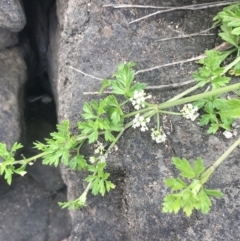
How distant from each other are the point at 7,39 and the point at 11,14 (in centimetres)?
44

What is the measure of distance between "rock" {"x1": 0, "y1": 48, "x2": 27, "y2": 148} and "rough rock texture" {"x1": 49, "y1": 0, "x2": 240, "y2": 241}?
1.76 ft

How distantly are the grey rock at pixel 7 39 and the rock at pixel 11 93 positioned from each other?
41mm

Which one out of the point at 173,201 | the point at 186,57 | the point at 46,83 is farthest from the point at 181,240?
the point at 46,83

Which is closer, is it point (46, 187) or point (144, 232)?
point (144, 232)

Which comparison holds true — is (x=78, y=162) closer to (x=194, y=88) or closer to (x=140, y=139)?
(x=140, y=139)

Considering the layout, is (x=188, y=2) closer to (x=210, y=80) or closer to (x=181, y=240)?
(x=210, y=80)

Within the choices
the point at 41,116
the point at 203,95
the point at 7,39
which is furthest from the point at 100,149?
the point at 41,116

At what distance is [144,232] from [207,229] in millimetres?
289

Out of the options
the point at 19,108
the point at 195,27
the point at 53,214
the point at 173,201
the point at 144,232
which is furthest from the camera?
the point at 53,214

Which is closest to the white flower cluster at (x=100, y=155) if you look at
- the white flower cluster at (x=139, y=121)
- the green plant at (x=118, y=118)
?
the green plant at (x=118, y=118)

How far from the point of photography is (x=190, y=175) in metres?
1.58

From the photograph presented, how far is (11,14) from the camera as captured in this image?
2.34m

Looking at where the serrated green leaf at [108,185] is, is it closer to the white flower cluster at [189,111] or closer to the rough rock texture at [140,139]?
the rough rock texture at [140,139]

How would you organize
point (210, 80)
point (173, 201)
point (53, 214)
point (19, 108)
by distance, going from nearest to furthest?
1. point (173, 201)
2. point (210, 80)
3. point (19, 108)
4. point (53, 214)
